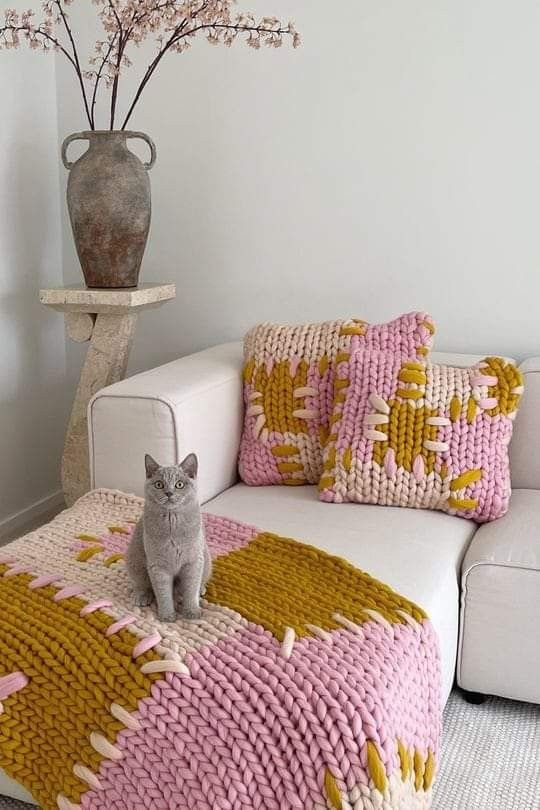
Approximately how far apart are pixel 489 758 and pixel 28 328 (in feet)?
6.00

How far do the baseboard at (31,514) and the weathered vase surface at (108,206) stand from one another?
0.84 meters

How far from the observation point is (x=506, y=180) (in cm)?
250

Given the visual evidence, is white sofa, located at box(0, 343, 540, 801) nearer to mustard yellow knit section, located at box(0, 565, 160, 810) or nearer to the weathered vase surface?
mustard yellow knit section, located at box(0, 565, 160, 810)

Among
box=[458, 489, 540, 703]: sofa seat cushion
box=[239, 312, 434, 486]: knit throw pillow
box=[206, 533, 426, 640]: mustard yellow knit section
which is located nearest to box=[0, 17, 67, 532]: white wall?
box=[239, 312, 434, 486]: knit throw pillow

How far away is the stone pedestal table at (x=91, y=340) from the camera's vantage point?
2.46 metres

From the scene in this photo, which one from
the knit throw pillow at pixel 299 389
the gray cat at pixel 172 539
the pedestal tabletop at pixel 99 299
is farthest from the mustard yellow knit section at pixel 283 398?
the gray cat at pixel 172 539

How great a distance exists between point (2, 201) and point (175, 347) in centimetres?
69

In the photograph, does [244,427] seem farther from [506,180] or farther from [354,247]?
[506,180]

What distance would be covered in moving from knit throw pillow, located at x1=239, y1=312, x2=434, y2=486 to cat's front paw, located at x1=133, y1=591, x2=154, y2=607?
73 cm

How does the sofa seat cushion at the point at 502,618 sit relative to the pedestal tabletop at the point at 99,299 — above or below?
below

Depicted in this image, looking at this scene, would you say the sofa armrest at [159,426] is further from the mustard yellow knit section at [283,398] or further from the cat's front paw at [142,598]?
the cat's front paw at [142,598]

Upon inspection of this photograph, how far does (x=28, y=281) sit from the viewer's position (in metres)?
2.82

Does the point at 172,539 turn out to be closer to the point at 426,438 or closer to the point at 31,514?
the point at 426,438

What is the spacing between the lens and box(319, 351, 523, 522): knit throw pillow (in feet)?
6.70
